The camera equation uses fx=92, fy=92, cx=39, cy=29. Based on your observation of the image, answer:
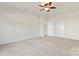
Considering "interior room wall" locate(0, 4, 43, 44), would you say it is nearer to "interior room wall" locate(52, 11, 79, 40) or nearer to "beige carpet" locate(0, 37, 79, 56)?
"beige carpet" locate(0, 37, 79, 56)

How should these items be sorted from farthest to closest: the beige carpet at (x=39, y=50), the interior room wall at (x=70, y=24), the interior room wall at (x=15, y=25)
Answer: the interior room wall at (x=70, y=24)
the interior room wall at (x=15, y=25)
the beige carpet at (x=39, y=50)

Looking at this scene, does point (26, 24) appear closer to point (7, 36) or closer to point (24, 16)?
point (24, 16)

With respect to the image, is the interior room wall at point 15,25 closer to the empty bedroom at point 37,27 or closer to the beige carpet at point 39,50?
the empty bedroom at point 37,27

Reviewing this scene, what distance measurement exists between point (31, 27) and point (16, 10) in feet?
7.45

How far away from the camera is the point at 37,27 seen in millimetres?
9258

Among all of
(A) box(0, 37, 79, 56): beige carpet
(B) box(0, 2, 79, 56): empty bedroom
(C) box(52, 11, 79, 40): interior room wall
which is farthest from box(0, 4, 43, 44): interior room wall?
(C) box(52, 11, 79, 40): interior room wall

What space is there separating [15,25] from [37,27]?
3.00 metres

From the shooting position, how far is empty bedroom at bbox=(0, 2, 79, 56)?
4854mm

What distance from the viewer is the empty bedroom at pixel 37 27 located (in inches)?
191

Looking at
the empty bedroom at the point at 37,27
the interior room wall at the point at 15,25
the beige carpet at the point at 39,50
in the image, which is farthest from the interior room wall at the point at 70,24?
the beige carpet at the point at 39,50

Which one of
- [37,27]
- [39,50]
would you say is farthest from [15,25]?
[39,50]

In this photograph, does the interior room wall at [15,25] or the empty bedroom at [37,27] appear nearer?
the empty bedroom at [37,27]

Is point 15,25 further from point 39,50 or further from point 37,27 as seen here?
point 39,50

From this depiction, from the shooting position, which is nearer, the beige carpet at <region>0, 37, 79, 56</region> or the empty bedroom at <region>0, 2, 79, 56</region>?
the beige carpet at <region>0, 37, 79, 56</region>
